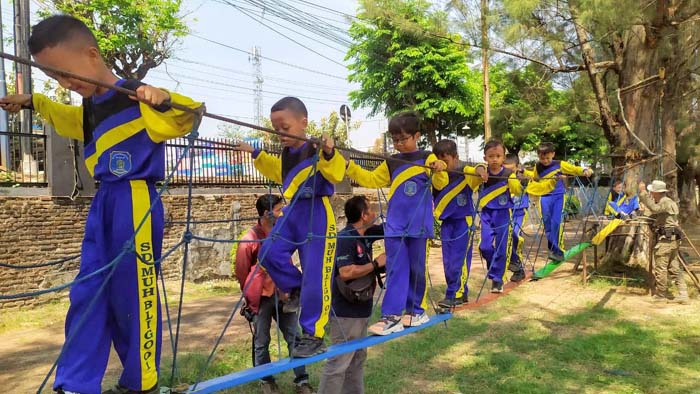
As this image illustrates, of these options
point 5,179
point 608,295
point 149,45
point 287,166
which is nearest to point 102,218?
point 287,166

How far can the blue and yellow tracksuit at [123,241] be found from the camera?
165cm

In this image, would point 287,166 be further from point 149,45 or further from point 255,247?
point 149,45

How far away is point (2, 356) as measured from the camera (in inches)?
185

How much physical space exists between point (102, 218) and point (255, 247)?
195cm

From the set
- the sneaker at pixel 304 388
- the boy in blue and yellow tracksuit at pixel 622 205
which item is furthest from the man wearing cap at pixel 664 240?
the sneaker at pixel 304 388

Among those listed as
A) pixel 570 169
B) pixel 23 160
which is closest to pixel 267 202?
pixel 570 169

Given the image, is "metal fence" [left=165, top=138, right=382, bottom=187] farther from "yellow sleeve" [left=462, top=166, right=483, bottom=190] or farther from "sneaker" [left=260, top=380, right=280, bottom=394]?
"sneaker" [left=260, top=380, right=280, bottom=394]

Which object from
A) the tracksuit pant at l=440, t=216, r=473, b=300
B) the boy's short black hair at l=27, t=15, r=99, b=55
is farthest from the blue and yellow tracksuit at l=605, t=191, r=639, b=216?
the boy's short black hair at l=27, t=15, r=99, b=55

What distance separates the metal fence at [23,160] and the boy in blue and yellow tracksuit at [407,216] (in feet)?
16.7

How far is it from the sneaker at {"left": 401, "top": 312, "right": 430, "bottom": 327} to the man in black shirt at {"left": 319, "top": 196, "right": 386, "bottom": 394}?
232 mm

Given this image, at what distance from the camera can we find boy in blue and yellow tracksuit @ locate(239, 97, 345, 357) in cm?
239

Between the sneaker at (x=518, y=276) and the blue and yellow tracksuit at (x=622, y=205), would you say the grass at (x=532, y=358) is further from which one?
the blue and yellow tracksuit at (x=622, y=205)

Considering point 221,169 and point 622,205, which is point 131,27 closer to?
point 221,169

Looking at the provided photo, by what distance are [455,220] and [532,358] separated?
1.82 m
